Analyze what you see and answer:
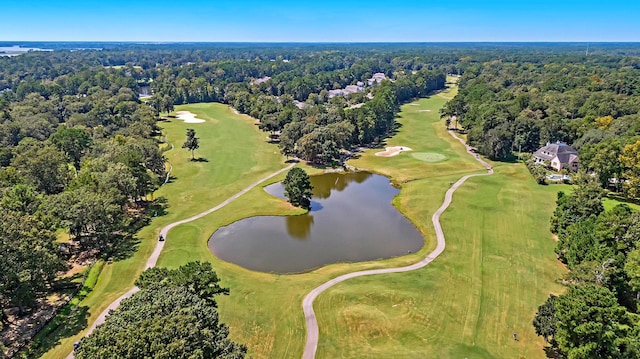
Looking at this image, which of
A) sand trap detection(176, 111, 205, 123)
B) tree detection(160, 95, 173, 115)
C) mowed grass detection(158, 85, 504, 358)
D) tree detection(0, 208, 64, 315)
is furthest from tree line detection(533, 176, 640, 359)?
tree detection(160, 95, 173, 115)

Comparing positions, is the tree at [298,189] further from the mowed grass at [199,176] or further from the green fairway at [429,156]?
the green fairway at [429,156]

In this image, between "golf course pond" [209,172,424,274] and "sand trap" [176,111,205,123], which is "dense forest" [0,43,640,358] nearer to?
"sand trap" [176,111,205,123]

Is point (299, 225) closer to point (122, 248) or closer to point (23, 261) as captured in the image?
point (122, 248)

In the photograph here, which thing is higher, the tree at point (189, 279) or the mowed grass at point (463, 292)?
the tree at point (189, 279)

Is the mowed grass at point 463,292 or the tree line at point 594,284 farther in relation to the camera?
the mowed grass at point 463,292

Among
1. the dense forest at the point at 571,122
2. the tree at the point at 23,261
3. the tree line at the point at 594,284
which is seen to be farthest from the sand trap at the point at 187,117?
→ the tree line at the point at 594,284

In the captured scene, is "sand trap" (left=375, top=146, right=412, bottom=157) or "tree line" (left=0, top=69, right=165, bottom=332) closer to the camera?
"tree line" (left=0, top=69, right=165, bottom=332)

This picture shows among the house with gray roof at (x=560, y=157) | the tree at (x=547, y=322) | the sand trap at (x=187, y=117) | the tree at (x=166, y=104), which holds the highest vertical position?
the tree at (x=166, y=104)
